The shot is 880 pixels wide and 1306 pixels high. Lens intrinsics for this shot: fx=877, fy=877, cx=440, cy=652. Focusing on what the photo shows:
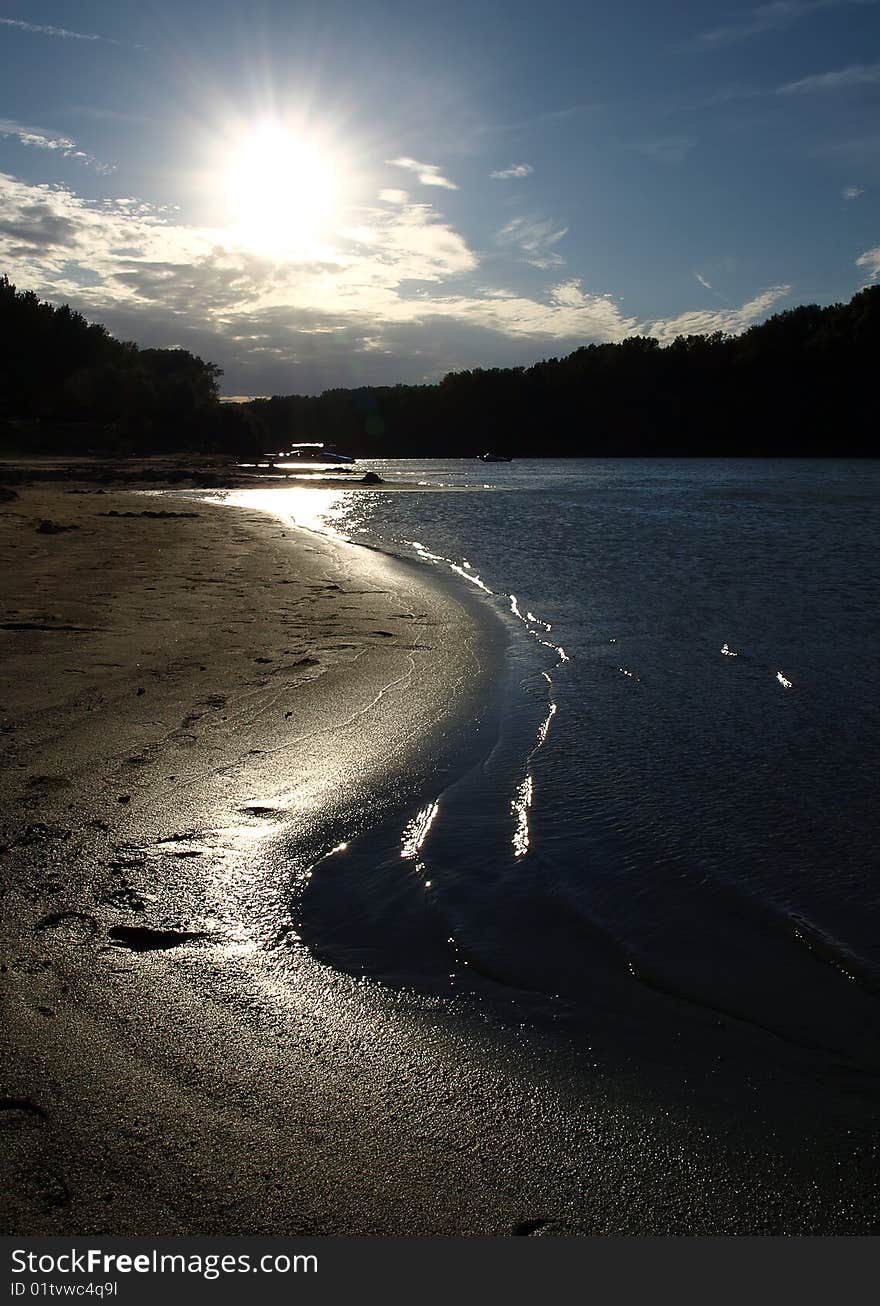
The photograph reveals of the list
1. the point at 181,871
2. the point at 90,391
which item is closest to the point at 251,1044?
the point at 181,871

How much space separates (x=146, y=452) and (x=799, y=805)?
211ft

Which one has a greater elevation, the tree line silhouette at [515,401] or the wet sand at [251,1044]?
the tree line silhouette at [515,401]

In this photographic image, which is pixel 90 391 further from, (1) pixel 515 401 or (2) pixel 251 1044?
(1) pixel 515 401

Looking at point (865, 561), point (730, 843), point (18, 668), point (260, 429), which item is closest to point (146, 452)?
point (260, 429)

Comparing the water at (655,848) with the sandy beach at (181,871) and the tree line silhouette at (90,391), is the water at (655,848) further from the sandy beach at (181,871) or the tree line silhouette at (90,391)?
the tree line silhouette at (90,391)

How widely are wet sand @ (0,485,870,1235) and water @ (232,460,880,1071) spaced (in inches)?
13.0

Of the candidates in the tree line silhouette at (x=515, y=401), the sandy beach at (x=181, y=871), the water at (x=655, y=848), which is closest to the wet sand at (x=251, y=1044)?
the sandy beach at (x=181, y=871)

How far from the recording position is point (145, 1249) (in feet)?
7.09

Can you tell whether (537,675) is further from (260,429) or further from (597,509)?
(260,429)

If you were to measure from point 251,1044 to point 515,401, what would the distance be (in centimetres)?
14493

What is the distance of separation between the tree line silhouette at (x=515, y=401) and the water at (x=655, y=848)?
170 feet

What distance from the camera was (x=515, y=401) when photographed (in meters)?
141

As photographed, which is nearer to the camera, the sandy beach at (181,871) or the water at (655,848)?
the sandy beach at (181,871)

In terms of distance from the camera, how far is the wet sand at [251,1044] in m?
2.28
